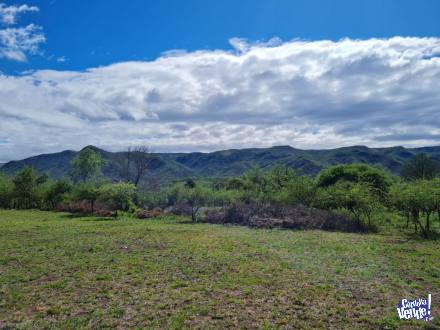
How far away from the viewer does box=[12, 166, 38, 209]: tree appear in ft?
150

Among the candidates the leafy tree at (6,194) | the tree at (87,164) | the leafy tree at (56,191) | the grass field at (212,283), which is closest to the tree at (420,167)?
the grass field at (212,283)

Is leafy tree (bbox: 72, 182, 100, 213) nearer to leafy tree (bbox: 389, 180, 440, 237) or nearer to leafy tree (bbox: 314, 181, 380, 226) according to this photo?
leafy tree (bbox: 314, 181, 380, 226)

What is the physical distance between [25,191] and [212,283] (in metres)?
44.7

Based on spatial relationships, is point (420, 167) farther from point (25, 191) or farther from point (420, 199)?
point (25, 191)

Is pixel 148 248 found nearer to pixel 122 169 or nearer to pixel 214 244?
pixel 214 244

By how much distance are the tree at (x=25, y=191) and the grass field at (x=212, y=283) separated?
32285 mm

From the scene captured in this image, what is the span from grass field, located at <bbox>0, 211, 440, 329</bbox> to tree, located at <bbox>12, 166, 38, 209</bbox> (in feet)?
106

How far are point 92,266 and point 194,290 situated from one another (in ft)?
16.4

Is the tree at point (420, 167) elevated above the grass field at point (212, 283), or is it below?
above

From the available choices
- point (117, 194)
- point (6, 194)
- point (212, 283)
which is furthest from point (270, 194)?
point (6, 194)

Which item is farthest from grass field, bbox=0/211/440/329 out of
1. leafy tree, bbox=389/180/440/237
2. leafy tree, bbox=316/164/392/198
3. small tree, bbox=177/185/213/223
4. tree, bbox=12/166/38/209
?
tree, bbox=12/166/38/209

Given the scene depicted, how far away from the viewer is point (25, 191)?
45.7m

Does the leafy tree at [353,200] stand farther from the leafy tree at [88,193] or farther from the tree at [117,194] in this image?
the leafy tree at [88,193]

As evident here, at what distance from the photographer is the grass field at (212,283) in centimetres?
763
